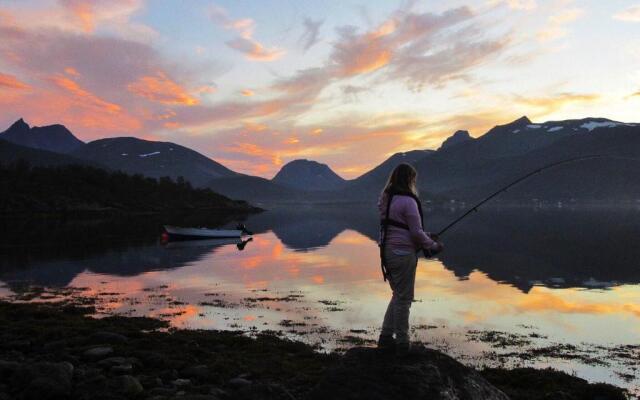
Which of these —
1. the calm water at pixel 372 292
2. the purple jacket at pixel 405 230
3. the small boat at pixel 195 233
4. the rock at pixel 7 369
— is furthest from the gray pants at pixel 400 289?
the small boat at pixel 195 233

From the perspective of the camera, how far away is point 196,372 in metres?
13.4

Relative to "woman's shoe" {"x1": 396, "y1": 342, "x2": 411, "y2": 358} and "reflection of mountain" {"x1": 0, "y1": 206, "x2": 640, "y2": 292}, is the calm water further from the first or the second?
"woman's shoe" {"x1": 396, "y1": 342, "x2": 411, "y2": 358}

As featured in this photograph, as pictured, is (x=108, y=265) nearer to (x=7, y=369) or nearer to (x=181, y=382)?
(x=7, y=369)

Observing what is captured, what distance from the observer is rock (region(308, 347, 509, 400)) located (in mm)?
7922

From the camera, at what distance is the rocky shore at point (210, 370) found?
828 cm

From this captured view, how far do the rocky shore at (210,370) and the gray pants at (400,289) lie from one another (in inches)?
22.4

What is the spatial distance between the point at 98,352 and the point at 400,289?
9.55m

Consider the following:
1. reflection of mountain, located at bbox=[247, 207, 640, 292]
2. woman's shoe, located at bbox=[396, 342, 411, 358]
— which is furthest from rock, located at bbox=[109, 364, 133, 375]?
reflection of mountain, located at bbox=[247, 207, 640, 292]

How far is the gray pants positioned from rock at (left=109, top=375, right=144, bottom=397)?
557 cm

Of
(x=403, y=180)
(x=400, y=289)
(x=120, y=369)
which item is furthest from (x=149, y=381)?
(x=403, y=180)

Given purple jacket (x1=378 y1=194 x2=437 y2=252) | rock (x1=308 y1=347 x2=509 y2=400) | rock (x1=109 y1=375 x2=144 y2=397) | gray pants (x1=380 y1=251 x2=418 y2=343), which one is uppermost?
purple jacket (x1=378 y1=194 x2=437 y2=252)

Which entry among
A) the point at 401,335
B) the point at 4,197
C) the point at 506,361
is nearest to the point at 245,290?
the point at 506,361

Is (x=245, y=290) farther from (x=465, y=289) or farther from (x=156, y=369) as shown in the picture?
(x=156, y=369)

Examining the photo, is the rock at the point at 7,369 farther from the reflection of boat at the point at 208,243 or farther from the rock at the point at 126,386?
the reflection of boat at the point at 208,243
